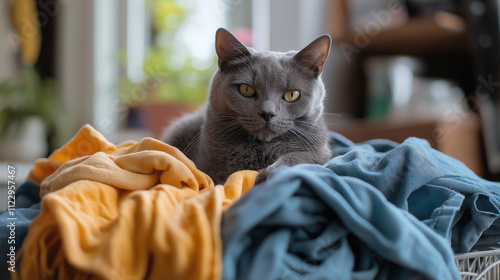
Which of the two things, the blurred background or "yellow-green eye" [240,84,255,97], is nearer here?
"yellow-green eye" [240,84,255,97]

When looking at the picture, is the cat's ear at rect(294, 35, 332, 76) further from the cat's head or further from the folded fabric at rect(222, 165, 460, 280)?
the folded fabric at rect(222, 165, 460, 280)

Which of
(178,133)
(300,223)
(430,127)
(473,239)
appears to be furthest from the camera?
(430,127)

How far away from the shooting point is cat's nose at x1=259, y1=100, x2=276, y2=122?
0.87 metres

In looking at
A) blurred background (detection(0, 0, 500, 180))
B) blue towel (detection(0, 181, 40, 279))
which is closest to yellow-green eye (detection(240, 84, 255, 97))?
blue towel (detection(0, 181, 40, 279))

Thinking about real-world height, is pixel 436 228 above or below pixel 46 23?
below

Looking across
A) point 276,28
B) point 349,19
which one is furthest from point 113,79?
point 349,19

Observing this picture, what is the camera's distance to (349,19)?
6.84 ft

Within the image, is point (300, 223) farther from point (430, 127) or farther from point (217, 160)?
point (430, 127)

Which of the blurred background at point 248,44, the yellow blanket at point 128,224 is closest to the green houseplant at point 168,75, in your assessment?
the blurred background at point 248,44

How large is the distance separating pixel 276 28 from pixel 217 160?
1.33m

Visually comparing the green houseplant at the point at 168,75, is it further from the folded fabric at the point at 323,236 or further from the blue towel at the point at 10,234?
the folded fabric at the point at 323,236

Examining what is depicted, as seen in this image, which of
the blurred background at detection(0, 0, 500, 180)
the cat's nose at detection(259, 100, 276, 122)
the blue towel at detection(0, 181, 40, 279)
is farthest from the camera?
the blurred background at detection(0, 0, 500, 180)

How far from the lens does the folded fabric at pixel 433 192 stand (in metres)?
0.70

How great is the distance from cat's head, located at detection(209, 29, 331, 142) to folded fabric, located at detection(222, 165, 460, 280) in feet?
1.00
